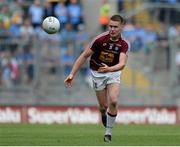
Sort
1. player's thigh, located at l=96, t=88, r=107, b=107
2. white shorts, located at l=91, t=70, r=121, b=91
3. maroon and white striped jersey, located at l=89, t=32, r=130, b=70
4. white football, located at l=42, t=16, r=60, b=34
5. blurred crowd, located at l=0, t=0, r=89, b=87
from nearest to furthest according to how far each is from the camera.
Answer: maroon and white striped jersey, located at l=89, t=32, r=130, b=70 → white shorts, located at l=91, t=70, r=121, b=91 → player's thigh, located at l=96, t=88, r=107, b=107 → white football, located at l=42, t=16, r=60, b=34 → blurred crowd, located at l=0, t=0, r=89, b=87

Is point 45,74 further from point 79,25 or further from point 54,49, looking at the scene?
point 79,25

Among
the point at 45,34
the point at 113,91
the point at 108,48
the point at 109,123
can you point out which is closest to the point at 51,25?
the point at 108,48

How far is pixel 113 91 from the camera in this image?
13422 millimetres

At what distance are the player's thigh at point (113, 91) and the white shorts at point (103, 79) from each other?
0.27 feet

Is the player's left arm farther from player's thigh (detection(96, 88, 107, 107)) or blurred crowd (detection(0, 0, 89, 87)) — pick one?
blurred crowd (detection(0, 0, 89, 87))

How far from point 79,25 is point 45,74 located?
3.13m

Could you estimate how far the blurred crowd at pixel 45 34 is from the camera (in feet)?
75.4

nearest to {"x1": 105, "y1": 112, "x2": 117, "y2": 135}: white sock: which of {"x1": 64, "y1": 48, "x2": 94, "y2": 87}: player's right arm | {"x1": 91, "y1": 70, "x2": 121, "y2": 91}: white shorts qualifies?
{"x1": 91, "y1": 70, "x2": 121, "y2": 91}: white shorts

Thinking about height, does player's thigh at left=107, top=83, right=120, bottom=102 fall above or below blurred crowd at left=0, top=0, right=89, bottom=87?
above

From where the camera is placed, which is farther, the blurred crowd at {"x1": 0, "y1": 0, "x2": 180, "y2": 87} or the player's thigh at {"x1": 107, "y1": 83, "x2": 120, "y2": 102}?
the blurred crowd at {"x1": 0, "y1": 0, "x2": 180, "y2": 87}

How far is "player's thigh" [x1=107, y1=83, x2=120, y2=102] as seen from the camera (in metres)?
13.2

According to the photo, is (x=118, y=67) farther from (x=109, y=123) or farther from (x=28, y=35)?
(x=28, y=35)

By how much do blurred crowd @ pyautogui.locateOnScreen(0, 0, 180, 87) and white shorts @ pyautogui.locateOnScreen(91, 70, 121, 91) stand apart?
898 cm

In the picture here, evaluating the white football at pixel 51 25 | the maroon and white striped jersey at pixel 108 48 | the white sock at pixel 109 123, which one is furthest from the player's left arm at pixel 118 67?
the white football at pixel 51 25
